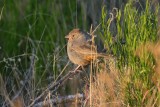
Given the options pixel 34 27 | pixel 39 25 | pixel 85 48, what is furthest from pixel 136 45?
pixel 39 25

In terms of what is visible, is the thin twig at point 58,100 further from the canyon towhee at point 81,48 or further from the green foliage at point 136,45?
the green foliage at point 136,45

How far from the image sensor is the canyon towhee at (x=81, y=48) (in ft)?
22.3

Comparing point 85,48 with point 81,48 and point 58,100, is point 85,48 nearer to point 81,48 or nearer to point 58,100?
point 81,48

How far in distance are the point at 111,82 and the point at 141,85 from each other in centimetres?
35

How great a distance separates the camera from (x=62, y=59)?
8.14 metres

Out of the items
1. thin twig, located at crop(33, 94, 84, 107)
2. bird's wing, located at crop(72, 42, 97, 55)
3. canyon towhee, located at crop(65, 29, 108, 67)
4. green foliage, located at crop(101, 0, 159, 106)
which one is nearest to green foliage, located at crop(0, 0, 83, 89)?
canyon towhee, located at crop(65, 29, 108, 67)

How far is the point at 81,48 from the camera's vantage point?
707 centimetres

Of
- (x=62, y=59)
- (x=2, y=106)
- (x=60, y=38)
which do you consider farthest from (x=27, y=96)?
(x=60, y=38)

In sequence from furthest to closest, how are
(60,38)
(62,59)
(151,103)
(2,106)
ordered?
(60,38)
(62,59)
(2,106)
(151,103)

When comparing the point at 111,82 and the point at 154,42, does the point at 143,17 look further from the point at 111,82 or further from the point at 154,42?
the point at 111,82

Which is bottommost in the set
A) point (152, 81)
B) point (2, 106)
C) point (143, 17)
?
point (2, 106)

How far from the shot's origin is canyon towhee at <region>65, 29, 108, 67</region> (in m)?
6.81

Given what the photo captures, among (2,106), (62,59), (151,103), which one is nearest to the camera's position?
(151,103)

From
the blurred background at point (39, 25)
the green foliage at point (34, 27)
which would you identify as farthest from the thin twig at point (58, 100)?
the green foliage at point (34, 27)
